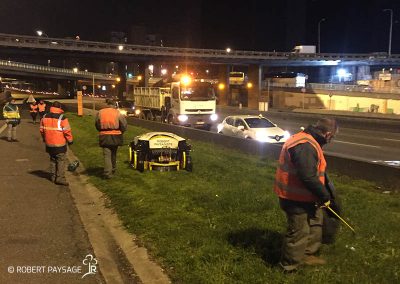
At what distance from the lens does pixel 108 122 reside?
35.8ft

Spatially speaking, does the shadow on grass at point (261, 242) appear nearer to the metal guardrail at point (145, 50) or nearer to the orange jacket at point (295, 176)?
the orange jacket at point (295, 176)

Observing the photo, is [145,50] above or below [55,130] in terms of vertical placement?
above

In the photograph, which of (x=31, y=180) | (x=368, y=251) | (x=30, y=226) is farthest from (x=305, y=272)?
(x=31, y=180)

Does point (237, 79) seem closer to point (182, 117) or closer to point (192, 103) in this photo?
point (192, 103)

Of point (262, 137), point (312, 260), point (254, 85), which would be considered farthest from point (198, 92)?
point (254, 85)

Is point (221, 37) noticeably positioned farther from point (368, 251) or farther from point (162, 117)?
point (368, 251)

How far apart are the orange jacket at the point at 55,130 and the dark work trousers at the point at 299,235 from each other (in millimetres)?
6537

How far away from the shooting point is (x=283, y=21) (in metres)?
154

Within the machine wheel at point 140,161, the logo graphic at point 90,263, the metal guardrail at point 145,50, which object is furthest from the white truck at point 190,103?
the metal guardrail at point 145,50

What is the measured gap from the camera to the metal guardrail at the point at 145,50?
69062mm

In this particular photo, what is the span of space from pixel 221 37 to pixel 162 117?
137m

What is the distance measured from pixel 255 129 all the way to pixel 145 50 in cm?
6377

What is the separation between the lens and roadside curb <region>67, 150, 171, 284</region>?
5.47 m

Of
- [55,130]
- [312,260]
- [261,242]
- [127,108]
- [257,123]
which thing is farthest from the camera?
[127,108]
